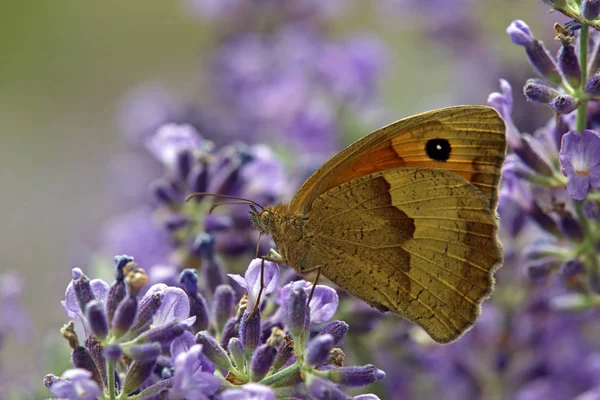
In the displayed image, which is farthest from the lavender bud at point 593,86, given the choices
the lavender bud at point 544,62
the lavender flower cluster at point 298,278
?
the lavender bud at point 544,62

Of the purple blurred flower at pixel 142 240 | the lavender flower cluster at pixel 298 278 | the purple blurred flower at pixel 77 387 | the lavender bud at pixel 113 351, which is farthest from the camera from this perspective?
the purple blurred flower at pixel 142 240

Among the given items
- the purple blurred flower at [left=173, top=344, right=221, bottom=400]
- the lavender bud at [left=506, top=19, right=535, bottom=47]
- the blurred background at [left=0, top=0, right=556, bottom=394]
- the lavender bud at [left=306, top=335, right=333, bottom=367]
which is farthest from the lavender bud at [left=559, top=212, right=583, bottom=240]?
the blurred background at [left=0, top=0, right=556, bottom=394]

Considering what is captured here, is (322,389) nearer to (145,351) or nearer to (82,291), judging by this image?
(145,351)

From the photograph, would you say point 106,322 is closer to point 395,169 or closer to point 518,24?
point 395,169

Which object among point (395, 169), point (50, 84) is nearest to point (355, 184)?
point (395, 169)

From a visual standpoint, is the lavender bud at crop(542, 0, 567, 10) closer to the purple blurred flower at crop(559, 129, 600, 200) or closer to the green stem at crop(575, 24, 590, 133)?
the green stem at crop(575, 24, 590, 133)

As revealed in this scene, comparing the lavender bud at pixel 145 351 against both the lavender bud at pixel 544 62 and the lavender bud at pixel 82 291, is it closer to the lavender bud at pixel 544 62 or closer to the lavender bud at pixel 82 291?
the lavender bud at pixel 82 291

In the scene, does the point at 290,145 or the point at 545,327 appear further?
the point at 290,145
